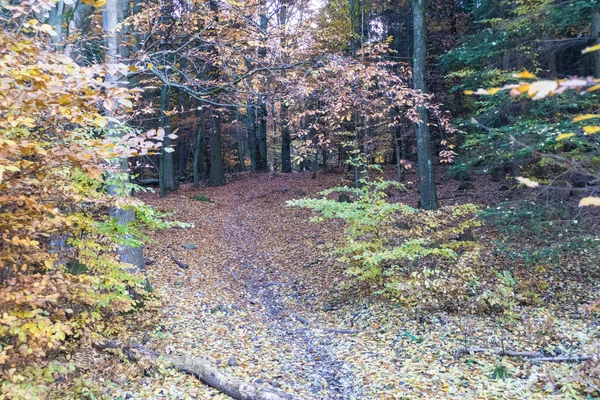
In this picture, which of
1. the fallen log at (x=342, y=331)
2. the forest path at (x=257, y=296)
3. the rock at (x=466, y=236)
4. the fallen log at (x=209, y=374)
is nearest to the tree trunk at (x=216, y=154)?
the forest path at (x=257, y=296)

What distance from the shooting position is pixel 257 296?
26.9 ft

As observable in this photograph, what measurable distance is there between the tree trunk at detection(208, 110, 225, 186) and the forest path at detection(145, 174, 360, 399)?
502 cm

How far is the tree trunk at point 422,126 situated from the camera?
33.9 ft

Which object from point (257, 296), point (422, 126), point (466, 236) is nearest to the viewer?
point (257, 296)

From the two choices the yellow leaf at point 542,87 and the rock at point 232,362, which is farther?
the rock at point 232,362

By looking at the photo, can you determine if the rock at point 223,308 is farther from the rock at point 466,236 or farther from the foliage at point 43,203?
the rock at point 466,236

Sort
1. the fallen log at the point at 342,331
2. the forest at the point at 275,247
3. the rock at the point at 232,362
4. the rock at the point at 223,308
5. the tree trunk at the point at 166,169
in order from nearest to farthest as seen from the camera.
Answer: the forest at the point at 275,247 < the rock at the point at 232,362 < the fallen log at the point at 342,331 < the rock at the point at 223,308 < the tree trunk at the point at 166,169

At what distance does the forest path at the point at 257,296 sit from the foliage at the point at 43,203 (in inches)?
87.9

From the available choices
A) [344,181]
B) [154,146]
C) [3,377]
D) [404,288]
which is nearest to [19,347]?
[3,377]

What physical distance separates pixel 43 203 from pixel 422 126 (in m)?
9.37

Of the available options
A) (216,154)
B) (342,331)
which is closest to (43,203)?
(342,331)

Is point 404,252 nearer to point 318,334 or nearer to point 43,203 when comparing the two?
point 318,334

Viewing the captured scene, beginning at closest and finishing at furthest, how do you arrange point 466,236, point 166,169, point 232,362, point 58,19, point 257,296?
1. point 58,19
2. point 232,362
3. point 257,296
4. point 466,236
5. point 166,169

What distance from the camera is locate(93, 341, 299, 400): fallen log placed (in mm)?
4285
